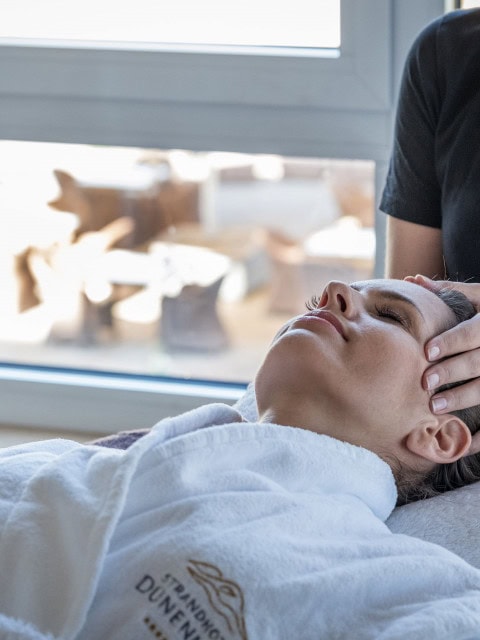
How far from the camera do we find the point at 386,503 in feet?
4.08

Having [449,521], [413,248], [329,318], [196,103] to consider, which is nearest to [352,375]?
[329,318]

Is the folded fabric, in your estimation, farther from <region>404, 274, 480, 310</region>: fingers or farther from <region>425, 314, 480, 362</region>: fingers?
<region>404, 274, 480, 310</region>: fingers

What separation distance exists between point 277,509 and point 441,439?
0.93 ft

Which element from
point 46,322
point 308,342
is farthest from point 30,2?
point 308,342

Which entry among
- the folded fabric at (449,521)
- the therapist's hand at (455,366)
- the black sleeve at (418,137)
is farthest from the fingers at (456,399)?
the black sleeve at (418,137)

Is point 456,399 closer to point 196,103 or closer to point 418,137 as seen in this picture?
point 418,137

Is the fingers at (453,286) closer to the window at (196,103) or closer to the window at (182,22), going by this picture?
the window at (196,103)

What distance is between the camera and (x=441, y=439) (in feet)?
4.22

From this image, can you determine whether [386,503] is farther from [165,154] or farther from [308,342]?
[165,154]

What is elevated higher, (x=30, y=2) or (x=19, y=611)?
(x=30, y=2)

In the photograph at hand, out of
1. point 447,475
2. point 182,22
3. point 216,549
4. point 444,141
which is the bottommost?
point 447,475

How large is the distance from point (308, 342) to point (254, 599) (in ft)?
1.23

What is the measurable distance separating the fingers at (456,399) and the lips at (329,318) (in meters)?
0.14

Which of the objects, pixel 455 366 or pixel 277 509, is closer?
pixel 277 509
